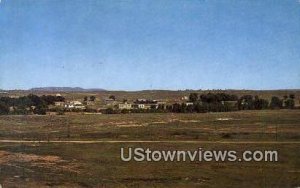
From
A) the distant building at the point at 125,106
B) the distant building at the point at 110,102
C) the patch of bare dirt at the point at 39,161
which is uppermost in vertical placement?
the distant building at the point at 110,102

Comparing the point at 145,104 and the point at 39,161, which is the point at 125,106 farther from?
the point at 39,161

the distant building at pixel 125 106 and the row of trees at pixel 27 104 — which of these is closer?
the row of trees at pixel 27 104

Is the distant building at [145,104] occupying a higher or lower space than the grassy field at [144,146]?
higher

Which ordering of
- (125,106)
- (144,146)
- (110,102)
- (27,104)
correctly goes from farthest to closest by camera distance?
(110,102) < (125,106) < (27,104) < (144,146)

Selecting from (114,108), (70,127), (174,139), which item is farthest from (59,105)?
(174,139)

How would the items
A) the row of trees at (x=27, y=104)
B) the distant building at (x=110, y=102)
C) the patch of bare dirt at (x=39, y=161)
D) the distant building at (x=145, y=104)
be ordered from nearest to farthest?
the patch of bare dirt at (x=39, y=161) < the row of trees at (x=27, y=104) < the distant building at (x=145, y=104) < the distant building at (x=110, y=102)

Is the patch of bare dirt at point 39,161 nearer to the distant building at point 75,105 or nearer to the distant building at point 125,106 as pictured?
the distant building at point 75,105

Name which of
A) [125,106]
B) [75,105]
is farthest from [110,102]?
[75,105]

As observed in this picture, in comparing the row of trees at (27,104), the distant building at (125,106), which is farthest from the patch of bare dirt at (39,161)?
the distant building at (125,106)
